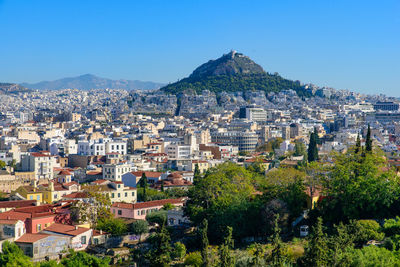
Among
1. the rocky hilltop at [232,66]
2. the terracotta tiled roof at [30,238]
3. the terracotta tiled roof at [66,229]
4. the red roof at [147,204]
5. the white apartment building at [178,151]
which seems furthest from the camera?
the rocky hilltop at [232,66]

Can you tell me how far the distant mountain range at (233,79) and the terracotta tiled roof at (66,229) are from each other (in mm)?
95256

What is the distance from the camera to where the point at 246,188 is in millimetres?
25422

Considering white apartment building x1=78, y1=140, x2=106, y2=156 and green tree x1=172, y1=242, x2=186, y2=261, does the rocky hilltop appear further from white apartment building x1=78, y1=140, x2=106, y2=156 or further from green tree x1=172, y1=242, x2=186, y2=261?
green tree x1=172, y1=242, x2=186, y2=261

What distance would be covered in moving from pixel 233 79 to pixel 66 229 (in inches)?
4166

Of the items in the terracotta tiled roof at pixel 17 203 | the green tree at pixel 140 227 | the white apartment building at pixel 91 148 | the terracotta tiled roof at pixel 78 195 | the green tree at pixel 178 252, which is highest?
the white apartment building at pixel 91 148

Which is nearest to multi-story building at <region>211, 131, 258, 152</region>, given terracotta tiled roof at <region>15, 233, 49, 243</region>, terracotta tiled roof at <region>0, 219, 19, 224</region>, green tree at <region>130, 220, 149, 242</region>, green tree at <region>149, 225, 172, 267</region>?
green tree at <region>130, 220, 149, 242</region>

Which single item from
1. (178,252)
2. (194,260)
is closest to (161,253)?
(194,260)

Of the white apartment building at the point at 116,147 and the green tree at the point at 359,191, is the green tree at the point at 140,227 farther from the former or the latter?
the white apartment building at the point at 116,147

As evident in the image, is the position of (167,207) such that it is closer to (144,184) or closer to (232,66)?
(144,184)

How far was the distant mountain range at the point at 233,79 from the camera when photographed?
405 ft

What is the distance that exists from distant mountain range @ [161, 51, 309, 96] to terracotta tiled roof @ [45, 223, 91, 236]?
9526cm

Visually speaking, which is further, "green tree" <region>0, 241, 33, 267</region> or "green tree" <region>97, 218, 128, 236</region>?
"green tree" <region>97, 218, 128, 236</region>

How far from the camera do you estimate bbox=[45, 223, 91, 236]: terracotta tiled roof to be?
21859mm

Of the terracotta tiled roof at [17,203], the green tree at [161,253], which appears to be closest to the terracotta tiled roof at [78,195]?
the terracotta tiled roof at [17,203]
